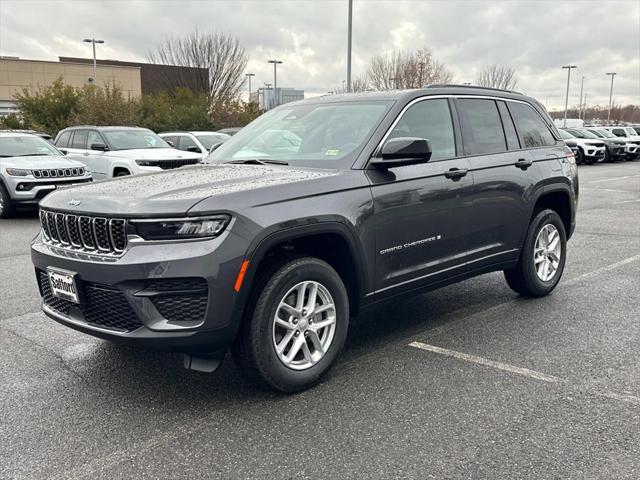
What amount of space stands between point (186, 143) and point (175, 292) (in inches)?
554

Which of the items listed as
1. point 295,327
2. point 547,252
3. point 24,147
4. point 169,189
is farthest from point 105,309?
point 24,147

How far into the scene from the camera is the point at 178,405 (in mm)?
3586

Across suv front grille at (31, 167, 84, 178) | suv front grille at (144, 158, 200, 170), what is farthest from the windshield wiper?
suv front grille at (31, 167, 84, 178)

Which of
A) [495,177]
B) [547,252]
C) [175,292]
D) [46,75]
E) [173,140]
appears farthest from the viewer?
[46,75]

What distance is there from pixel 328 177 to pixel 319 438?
158 centimetres

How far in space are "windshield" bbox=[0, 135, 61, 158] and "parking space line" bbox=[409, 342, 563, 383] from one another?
10.8 metres

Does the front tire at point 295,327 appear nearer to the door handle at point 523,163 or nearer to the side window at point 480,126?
the side window at point 480,126

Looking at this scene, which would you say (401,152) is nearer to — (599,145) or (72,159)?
(72,159)

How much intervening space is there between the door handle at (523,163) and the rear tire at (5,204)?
9866mm

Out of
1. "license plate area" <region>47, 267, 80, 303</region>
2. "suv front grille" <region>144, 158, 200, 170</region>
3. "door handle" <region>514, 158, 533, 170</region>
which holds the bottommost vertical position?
"license plate area" <region>47, 267, 80, 303</region>

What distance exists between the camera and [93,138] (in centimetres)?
1423

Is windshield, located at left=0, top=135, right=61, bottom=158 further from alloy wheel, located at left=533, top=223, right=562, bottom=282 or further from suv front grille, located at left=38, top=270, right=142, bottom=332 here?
alloy wheel, located at left=533, top=223, right=562, bottom=282

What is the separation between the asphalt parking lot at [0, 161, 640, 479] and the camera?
2.95m

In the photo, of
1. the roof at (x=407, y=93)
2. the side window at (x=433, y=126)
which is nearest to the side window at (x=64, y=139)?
the roof at (x=407, y=93)
